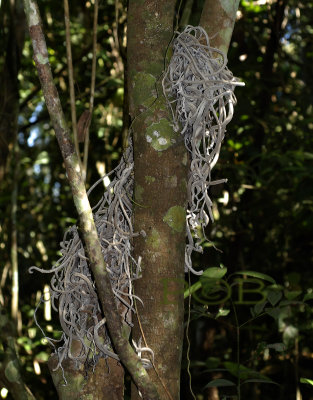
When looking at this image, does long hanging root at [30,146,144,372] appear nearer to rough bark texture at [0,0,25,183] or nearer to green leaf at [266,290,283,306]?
green leaf at [266,290,283,306]

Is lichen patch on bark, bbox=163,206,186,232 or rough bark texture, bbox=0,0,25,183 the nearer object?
lichen patch on bark, bbox=163,206,186,232

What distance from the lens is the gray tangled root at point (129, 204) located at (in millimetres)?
1029

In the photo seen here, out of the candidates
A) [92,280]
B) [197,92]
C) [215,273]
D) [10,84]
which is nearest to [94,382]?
→ [92,280]

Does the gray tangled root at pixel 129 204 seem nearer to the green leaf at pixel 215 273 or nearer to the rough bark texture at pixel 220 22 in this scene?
the rough bark texture at pixel 220 22

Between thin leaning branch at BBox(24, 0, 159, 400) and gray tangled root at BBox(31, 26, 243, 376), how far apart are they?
9 centimetres

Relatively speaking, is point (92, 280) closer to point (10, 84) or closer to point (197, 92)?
point (197, 92)

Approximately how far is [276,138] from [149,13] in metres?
2.02

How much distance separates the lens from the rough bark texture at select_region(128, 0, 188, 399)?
100cm

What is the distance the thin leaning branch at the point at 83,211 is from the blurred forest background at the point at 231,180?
3.47 ft

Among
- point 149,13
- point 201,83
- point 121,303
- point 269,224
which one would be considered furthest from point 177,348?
point 269,224

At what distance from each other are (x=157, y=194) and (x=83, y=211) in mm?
167

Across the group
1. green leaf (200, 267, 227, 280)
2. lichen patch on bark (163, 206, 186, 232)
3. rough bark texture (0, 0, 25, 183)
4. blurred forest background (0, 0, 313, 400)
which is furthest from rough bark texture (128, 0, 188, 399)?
rough bark texture (0, 0, 25, 183)

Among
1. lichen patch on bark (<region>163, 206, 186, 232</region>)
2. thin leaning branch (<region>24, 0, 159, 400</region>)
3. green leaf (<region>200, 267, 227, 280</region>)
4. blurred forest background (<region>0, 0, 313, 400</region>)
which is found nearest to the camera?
thin leaning branch (<region>24, 0, 159, 400</region>)

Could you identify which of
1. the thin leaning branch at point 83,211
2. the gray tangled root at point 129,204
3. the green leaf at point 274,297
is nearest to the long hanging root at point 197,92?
the gray tangled root at point 129,204
